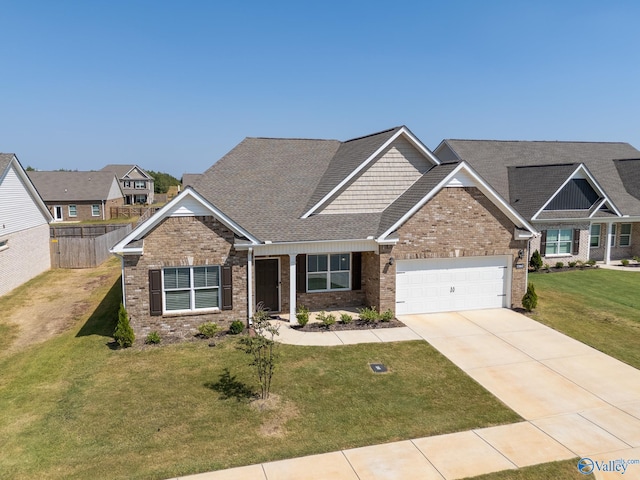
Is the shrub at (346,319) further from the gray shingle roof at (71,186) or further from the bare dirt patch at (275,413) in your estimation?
the gray shingle roof at (71,186)

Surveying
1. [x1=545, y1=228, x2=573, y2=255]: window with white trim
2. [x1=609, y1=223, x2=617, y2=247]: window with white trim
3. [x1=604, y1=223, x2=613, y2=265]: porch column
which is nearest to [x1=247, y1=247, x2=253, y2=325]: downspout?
[x1=545, y1=228, x2=573, y2=255]: window with white trim

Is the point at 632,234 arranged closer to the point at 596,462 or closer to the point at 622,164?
the point at 622,164

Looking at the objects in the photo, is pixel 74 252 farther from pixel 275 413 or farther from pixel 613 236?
pixel 613 236

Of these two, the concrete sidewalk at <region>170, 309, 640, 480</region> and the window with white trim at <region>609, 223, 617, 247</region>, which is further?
the window with white trim at <region>609, 223, 617, 247</region>

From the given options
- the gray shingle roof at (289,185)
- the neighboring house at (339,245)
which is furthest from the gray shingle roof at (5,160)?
the neighboring house at (339,245)

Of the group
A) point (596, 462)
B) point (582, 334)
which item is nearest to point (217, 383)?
point (596, 462)

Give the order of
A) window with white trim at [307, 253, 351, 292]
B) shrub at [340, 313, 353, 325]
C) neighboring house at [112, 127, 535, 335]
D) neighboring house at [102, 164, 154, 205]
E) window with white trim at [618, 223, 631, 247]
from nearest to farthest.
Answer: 1. neighboring house at [112, 127, 535, 335]
2. shrub at [340, 313, 353, 325]
3. window with white trim at [307, 253, 351, 292]
4. window with white trim at [618, 223, 631, 247]
5. neighboring house at [102, 164, 154, 205]

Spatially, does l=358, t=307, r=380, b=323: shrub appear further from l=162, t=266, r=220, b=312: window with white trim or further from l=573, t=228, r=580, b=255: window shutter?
l=573, t=228, r=580, b=255: window shutter
